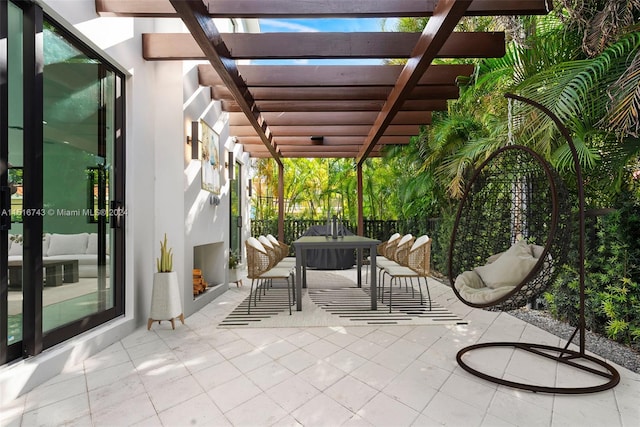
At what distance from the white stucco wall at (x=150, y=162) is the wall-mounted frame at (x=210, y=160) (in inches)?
6.6

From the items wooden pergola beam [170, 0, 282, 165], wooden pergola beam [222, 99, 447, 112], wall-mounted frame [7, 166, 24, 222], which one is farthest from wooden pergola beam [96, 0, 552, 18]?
wooden pergola beam [222, 99, 447, 112]

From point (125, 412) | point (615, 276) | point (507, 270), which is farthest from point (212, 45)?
point (615, 276)

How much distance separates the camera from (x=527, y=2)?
2.84 metres

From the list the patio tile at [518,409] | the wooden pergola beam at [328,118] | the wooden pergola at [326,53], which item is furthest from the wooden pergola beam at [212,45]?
the patio tile at [518,409]

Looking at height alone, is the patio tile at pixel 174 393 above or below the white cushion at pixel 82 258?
below

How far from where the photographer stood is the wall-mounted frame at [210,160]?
4.60 m

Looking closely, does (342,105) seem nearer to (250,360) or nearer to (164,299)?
(164,299)

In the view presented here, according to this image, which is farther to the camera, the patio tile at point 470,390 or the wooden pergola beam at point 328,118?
the wooden pergola beam at point 328,118

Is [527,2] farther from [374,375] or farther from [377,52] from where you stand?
[374,375]

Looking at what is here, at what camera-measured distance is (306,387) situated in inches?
90.3

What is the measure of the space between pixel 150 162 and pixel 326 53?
221 centimetres

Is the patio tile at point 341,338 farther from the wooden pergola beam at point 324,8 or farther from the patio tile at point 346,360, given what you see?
the wooden pergola beam at point 324,8

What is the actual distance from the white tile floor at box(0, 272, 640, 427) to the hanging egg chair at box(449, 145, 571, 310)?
0.56m

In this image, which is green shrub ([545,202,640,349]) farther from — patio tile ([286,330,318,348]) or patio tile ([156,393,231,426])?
patio tile ([156,393,231,426])
